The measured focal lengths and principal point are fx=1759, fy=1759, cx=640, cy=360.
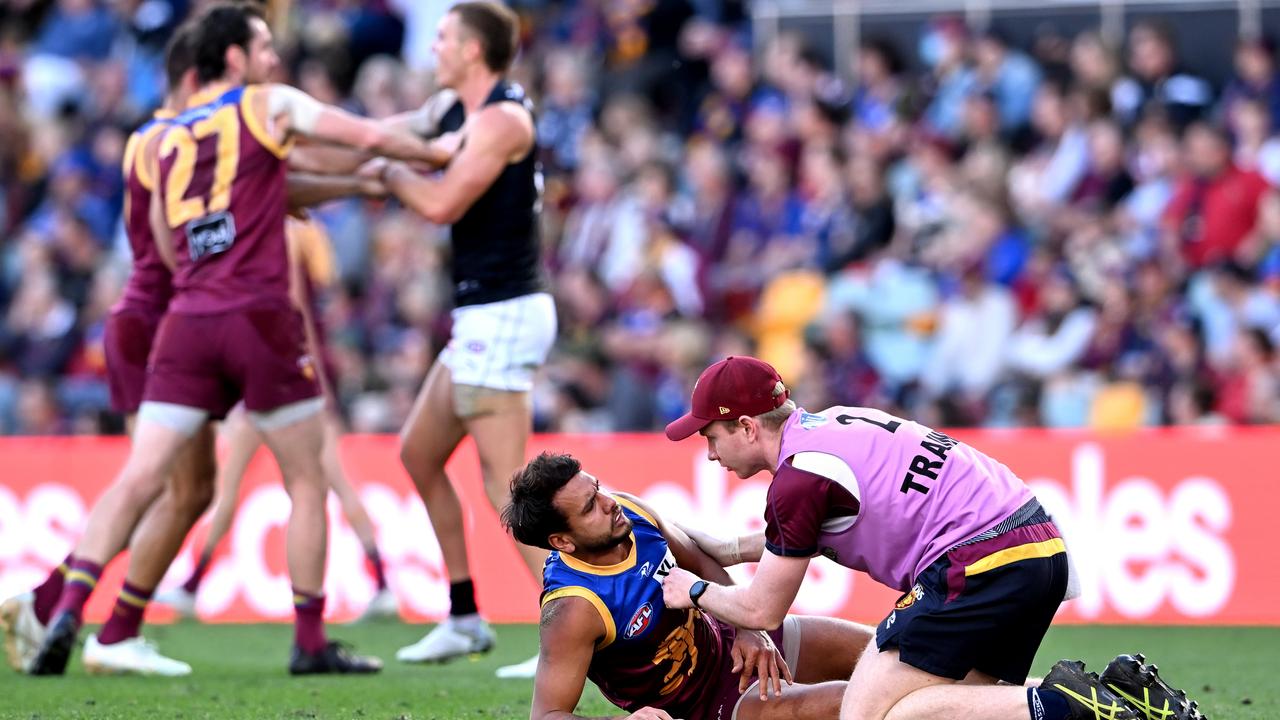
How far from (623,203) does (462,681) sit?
785 cm

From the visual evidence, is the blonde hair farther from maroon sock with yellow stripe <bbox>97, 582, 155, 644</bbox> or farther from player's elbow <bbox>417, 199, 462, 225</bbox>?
maroon sock with yellow stripe <bbox>97, 582, 155, 644</bbox>

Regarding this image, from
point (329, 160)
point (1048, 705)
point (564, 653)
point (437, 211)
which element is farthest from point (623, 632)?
point (329, 160)

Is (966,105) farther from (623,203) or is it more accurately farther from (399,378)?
(399,378)

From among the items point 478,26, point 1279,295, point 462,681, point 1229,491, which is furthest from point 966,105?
point 462,681

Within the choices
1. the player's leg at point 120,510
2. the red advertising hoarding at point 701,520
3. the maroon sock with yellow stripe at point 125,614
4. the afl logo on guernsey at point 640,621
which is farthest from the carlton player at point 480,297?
the red advertising hoarding at point 701,520

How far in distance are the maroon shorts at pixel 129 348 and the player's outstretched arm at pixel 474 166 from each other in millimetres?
1655

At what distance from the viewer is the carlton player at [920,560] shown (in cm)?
508

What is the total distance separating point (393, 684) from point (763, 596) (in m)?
2.70

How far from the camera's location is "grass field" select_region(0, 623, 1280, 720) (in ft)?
21.3

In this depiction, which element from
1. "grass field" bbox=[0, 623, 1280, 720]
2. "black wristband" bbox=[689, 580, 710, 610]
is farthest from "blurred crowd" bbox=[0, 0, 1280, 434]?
"black wristband" bbox=[689, 580, 710, 610]

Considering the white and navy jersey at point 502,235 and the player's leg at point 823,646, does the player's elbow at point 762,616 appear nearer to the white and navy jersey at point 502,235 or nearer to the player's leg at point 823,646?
the player's leg at point 823,646

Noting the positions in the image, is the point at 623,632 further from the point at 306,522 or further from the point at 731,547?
the point at 306,522

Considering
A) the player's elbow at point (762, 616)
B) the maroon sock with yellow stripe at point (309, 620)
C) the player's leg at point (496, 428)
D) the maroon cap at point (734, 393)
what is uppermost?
the maroon cap at point (734, 393)

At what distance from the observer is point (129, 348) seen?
329 inches
